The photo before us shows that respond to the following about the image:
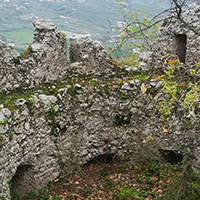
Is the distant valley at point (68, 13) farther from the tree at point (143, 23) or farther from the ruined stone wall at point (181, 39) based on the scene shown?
the ruined stone wall at point (181, 39)

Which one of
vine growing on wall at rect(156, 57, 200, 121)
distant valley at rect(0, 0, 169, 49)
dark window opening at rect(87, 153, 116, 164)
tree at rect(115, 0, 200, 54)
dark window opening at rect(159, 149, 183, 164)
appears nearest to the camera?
vine growing on wall at rect(156, 57, 200, 121)

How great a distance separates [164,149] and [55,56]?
5.68 m

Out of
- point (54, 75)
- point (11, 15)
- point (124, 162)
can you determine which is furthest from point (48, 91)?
point (11, 15)

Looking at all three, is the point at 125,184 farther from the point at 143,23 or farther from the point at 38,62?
the point at 143,23

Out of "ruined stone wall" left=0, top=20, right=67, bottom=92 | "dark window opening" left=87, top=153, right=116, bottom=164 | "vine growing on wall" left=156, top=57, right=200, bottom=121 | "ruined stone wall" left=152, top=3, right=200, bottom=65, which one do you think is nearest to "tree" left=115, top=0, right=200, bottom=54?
"ruined stone wall" left=152, top=3, right=200, bottom=65

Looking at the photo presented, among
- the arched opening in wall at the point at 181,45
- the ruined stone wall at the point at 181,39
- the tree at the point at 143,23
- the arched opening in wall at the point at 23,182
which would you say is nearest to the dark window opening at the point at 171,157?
the ruined stone wall at the point at 181,39

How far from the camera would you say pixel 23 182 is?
825cm

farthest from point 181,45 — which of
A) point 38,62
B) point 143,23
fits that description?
point 38,62

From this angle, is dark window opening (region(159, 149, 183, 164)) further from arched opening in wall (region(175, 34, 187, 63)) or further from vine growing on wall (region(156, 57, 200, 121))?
vine growing on wall (region(156, 57, 200, 121))

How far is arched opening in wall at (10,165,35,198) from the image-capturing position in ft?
26.7

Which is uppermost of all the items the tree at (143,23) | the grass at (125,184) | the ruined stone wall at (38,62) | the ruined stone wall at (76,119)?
the tree at (143,23)

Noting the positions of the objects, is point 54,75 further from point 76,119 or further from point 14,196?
point 14,196

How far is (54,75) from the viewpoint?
898 centimetres

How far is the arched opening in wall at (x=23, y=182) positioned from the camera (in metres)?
→ 8.13
